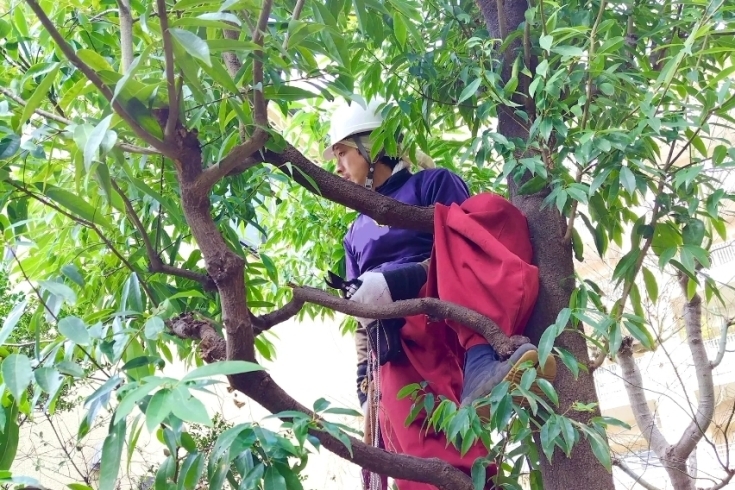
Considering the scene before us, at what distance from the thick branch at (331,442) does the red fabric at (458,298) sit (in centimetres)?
14

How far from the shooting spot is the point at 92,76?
2.56ft

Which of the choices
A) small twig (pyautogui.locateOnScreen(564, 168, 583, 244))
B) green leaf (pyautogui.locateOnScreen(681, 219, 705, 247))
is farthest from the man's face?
green leaf (pyautogui.locateOnScreen(681, 219, 705, 247))

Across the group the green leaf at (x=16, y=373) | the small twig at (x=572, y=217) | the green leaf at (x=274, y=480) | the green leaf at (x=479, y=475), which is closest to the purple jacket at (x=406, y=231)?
the small twig at (x=572, y=217)

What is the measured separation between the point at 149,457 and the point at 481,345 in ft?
7.43

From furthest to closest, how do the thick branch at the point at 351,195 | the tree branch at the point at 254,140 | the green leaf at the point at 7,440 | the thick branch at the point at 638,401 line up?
the thick branch at the point at 638,401 → the thick branch at the point at 351,195 → the tree branch at the point at 254,140 → the green leaf at the point at 7,440

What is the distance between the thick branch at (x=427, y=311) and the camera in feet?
3.75

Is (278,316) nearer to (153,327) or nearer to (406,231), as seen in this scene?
(153,327)

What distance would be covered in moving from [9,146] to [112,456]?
43 centimetres

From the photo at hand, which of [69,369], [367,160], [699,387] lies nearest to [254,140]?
[69,369]

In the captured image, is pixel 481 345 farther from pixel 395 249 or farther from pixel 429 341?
pixel 395 249

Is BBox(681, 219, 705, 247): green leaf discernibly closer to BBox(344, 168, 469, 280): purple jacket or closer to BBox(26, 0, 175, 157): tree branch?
BBox(344, 168, 469, 280): purple jacket

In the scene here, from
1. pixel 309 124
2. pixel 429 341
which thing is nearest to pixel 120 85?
pixel 429 341

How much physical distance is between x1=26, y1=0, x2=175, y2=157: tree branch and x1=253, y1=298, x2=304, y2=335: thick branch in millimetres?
310

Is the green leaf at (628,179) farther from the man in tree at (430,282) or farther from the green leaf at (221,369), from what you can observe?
the green leaf at (221,369)
